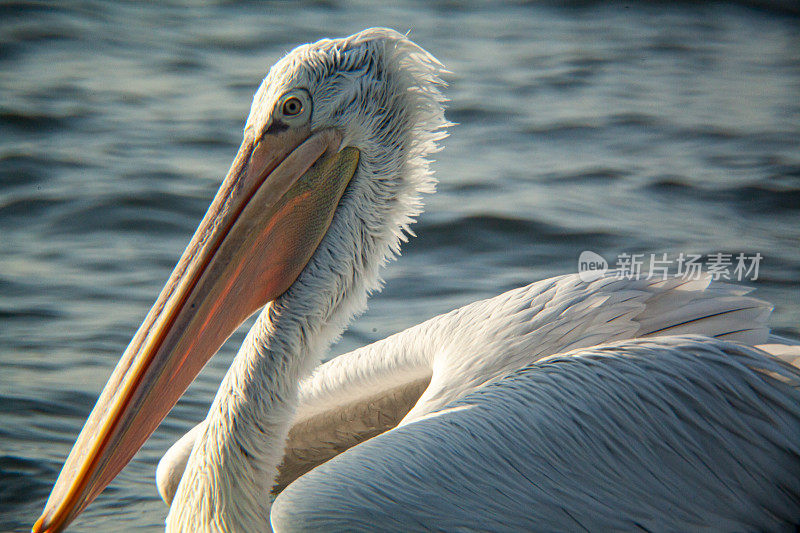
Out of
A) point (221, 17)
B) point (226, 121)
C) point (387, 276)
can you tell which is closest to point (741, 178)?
point (387, 276)

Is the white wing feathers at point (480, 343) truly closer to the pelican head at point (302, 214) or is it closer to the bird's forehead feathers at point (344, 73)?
the pelican head at point (302, 214)

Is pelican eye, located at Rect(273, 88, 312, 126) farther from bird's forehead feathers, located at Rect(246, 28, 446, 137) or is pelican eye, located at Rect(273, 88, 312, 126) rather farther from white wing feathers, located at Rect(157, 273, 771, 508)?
white wing feathers, located at Rect(157, 273, 771, 508)

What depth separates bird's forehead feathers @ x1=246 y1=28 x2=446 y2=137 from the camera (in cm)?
260

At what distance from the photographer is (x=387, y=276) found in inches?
203

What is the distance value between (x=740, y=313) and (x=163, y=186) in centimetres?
409

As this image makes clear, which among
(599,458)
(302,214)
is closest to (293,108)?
(302,214)

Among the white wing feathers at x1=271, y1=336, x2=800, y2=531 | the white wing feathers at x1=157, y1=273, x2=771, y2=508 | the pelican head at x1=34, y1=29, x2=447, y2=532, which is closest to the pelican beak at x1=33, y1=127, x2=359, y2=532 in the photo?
the pelican head at x1=34, y1=29, x2=447, y2=532

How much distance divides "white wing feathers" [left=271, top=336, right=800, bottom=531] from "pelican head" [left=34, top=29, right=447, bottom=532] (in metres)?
0.45

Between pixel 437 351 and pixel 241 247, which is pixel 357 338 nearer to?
pixel 437 351

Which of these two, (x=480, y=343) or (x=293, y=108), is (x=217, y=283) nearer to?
(x=293, y=108)

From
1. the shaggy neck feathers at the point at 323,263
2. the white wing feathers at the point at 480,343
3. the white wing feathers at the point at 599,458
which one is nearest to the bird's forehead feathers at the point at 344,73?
the shaggy neck feathers at the point at 323,263

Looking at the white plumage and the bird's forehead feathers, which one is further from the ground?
the bird's forehead feathers

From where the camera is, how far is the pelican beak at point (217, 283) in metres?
2.38

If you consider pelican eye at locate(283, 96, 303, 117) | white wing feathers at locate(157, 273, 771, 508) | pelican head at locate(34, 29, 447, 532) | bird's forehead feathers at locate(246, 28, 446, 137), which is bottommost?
white wing feathers at locate(157, 273, 771, 508)
